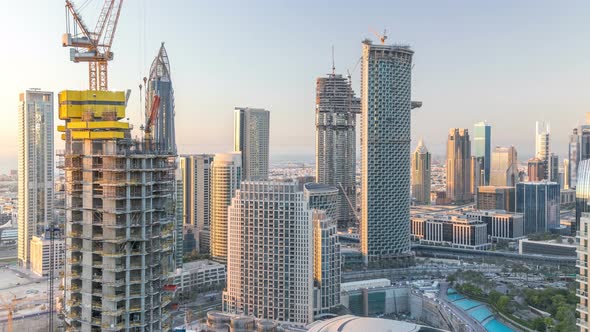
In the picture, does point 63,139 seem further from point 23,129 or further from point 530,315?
point 23,129

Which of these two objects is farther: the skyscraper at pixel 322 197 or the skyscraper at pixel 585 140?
the skyscraper at pixel 585 140

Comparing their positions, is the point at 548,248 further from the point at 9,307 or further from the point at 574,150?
the point at 9,307

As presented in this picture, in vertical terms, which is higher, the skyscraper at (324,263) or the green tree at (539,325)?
the skyscraper at (324,263)

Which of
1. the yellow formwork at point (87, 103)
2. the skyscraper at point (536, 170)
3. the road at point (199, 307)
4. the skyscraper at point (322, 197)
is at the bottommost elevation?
the road at point (199, 307)

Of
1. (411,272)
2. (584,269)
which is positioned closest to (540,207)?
(411,272)

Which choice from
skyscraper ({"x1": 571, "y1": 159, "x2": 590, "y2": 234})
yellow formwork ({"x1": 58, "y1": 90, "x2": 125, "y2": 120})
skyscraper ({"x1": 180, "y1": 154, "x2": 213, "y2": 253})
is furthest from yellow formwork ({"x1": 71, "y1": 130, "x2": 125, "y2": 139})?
skyscraper ({"x1": 180, "y1": 154, "x2": 213, "y2": 253})

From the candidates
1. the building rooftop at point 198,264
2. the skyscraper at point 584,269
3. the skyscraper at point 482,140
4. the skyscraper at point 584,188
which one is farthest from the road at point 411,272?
the skyscraper at point 482,140

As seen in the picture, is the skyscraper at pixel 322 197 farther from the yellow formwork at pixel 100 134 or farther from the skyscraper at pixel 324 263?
the yellow formwork at pixel 100 134
